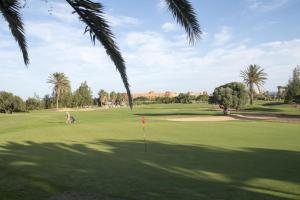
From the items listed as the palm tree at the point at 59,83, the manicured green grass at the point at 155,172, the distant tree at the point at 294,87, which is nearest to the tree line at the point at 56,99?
the palm tree at the point at 59,83

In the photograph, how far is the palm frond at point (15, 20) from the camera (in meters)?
9.46

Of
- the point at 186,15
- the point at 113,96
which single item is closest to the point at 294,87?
the point at 186,15

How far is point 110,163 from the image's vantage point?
44.0ft

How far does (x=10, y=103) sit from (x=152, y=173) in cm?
8175

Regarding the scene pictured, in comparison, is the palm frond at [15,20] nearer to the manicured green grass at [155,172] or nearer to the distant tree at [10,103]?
the manicured green grass at [155,172]

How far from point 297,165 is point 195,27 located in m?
7.20

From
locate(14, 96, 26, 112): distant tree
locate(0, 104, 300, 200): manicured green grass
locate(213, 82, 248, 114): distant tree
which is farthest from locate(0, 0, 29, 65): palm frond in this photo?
locate(14, 96, 26, 112): distant tree

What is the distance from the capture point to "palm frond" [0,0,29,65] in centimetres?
946

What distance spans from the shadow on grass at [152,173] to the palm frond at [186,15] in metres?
3.57

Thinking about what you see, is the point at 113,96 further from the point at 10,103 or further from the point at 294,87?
the point at 294,87

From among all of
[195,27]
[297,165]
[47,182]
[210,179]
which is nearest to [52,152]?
[47,182]

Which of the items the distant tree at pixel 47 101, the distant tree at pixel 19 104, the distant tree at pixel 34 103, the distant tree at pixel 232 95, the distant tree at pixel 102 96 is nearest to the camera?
the distant tree at pixel 232 95

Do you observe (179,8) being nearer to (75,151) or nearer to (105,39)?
(105,39)

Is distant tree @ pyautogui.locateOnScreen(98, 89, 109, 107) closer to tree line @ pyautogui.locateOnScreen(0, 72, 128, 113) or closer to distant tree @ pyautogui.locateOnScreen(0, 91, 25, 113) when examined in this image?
tree line @ pyautogui.locateOnScreen(0, 72, 128, 113)
